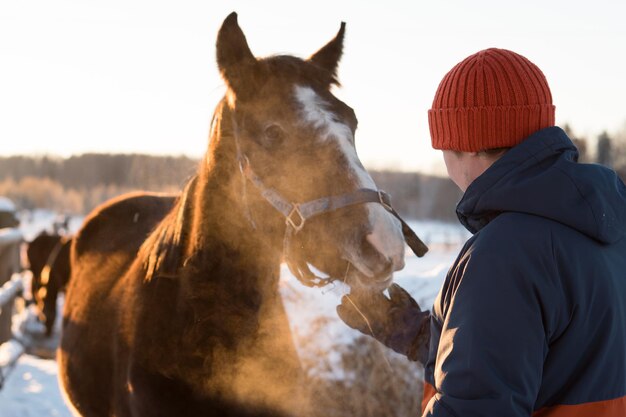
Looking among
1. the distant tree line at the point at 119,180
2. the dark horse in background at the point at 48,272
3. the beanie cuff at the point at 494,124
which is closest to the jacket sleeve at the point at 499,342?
the beanie cuff at the point at 494,124

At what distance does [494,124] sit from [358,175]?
978 mm

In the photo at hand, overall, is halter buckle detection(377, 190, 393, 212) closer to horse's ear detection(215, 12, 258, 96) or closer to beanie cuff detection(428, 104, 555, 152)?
horse's ear detection(215, 12, 258, 96)

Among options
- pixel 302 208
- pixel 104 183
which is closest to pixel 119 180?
pixel 104 183

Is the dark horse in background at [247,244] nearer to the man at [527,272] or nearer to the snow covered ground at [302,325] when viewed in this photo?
the man at [527,272]

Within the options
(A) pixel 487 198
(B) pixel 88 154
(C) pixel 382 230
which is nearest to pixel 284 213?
(C) pixel 382 230

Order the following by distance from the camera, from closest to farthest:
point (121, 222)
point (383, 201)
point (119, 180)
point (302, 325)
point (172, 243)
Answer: point (383, 201) → point (172, 243) → point (121, 222) → point (302, 325) → point (119, 180)

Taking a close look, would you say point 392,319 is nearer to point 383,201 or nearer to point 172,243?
point 383,201

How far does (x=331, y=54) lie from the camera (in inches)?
117

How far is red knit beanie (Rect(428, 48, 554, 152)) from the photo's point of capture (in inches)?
53.5

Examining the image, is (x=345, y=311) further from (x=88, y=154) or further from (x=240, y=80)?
(x=88, y=154)

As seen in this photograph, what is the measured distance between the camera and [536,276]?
116cm

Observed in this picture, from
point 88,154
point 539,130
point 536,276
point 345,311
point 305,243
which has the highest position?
point 539,130

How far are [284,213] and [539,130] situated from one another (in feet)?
4.22

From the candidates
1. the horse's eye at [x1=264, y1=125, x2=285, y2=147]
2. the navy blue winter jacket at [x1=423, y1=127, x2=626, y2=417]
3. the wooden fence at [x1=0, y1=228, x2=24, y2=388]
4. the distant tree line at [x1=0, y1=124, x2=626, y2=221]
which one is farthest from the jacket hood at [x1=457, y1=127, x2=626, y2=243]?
the distant tree line at [x1=0, y1=124, x2=626, y2=221]
